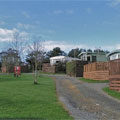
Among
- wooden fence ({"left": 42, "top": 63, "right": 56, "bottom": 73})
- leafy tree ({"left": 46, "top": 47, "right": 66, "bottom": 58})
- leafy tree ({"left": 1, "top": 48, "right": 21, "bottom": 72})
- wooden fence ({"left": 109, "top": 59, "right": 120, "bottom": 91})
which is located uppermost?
leafy tree ({"left": 46, "top": 47, "right": 66, "bottom": 58})

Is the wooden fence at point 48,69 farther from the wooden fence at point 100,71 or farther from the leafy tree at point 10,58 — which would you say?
the wooden fence at point 100,71

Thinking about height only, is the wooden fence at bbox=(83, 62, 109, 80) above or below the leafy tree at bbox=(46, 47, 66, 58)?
below

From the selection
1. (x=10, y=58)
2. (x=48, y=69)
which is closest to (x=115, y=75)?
(x=10, y=58)

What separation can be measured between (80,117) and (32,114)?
1.60 m

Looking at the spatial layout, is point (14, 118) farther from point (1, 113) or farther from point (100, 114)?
point (100, 114)

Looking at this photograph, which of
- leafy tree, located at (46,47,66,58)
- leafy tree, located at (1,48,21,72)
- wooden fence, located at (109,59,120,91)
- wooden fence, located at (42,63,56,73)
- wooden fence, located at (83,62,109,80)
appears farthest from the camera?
leafy tree, located at (46,47,66,58)

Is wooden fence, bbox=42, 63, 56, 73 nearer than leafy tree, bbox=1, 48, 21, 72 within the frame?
No

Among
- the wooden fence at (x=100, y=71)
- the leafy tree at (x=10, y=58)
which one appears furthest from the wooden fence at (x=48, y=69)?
the wooden fence at (x=100, y=71)

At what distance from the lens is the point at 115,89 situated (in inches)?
621

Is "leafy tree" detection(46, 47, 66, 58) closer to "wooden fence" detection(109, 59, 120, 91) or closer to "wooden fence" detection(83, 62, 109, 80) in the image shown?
"wooden fence" detection(83, 62, 109, 80)

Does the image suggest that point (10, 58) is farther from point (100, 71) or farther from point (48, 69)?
point (100, 71)

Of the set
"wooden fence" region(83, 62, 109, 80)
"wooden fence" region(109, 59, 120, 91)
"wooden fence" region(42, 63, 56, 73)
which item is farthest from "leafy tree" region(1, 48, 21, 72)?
"wooden fence" region(109, 59, 120, 91)

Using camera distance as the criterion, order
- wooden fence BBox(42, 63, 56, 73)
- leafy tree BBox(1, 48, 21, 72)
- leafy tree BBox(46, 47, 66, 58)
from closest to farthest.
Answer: leafy tree BBox(1, 48, 21, 72) → wooden fence BBox(42, 63, 56, 73) → leafy tree BBox(46, 47, 66, 58)

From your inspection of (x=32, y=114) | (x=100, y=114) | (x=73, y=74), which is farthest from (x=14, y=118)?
(x=73, y=74)
